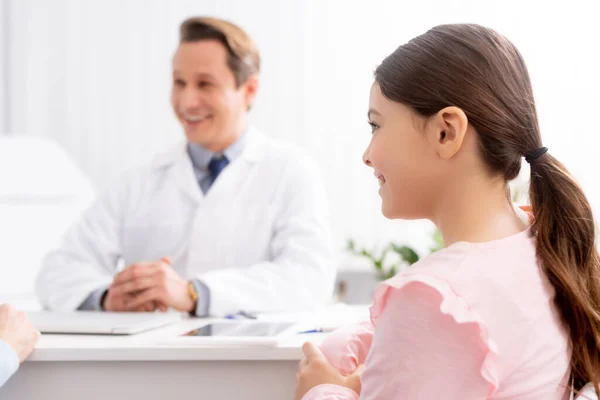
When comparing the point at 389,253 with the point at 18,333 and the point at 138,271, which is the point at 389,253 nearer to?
the point at 138,271

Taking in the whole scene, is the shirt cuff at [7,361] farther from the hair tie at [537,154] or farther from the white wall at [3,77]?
the white wall at [3,77]

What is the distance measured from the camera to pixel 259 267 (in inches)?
78.4

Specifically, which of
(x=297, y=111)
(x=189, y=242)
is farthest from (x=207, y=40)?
(x=297, y=111)

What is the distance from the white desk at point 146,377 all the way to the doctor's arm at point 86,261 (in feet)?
1.93

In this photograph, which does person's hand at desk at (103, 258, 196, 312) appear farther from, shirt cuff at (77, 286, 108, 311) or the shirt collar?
the shirt collar

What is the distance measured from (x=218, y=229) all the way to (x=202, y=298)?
372 mm

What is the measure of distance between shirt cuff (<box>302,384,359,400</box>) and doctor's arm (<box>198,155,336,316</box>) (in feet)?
2.40

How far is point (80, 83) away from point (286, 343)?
2396 millimetres

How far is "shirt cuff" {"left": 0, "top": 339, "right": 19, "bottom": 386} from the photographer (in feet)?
4.09

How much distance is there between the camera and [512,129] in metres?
1.04

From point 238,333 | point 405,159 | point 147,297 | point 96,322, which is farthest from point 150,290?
point 405,159

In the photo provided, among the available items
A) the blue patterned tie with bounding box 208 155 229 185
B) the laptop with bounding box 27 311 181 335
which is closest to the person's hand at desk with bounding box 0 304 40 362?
the laptop with bounding box 27 311 181 335

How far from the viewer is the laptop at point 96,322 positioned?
1.46 metres

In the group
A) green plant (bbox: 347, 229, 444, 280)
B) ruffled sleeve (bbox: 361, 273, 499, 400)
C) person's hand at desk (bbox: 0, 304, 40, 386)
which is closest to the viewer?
ruffled sleeve (bbox: 361, 273, 499, 400)
